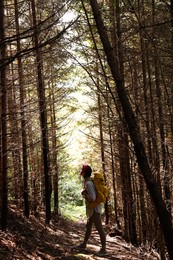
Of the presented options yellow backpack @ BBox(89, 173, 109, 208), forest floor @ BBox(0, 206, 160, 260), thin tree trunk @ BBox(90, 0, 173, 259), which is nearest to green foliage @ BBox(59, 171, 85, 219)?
forest floor @ BBox(0, 206, 160, 260)

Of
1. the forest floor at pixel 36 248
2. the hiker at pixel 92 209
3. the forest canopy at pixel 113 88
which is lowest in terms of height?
the forest floor at pixel 36 248

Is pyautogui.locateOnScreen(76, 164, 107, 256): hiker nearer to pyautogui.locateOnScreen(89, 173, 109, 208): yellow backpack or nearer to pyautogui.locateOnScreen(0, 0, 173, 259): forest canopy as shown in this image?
pyautogui.locateOnScreen(89, 173, 109, 208): yellow backpack

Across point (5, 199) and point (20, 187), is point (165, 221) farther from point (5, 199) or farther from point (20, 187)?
point (20, 187)

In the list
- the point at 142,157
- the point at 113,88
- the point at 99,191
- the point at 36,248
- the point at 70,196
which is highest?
the point at 113,88

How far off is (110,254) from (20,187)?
4.57m

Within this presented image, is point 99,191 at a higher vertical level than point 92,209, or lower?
higher

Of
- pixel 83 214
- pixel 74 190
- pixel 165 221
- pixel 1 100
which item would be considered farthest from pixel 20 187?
pixel 74 190

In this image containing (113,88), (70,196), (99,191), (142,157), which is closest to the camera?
(142,157)

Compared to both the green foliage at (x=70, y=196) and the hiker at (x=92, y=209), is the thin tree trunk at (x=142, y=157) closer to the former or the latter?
the hiker at (x=92, y=209)

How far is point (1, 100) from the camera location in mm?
7320

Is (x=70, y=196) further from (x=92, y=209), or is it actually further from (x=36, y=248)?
Result: (x=92, y=209)

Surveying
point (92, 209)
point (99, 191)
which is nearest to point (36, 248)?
point (92, 209)

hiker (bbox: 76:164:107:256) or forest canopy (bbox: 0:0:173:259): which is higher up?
forest canopy (bbox: 0:0:173:259)

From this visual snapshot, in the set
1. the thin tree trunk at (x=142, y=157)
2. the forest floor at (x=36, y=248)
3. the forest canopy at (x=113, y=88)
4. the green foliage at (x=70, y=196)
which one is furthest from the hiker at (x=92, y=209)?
the green foliage at (x=70, y=196)
